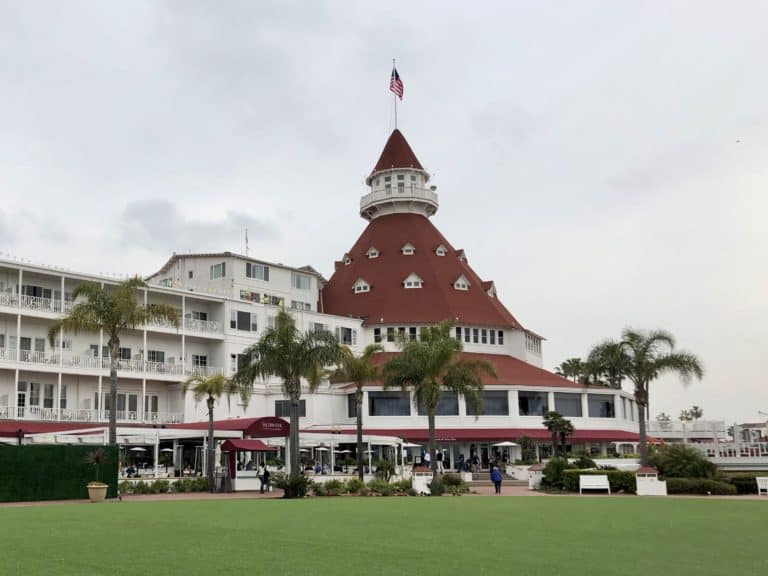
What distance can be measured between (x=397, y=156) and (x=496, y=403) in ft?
86.2

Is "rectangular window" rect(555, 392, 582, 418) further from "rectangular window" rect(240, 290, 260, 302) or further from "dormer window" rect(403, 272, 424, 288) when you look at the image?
"rectangular window" rect(240, 290, 260, 302)

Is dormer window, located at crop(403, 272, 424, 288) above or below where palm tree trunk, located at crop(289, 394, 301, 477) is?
above

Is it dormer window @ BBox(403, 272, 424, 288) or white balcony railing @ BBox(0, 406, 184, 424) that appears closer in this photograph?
white balcony railing @ BBox(0, 406, 184, 424)

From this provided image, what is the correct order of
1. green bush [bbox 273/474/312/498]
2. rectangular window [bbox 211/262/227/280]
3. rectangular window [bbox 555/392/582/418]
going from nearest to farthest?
green bush [bbox 273/474/312/498] < rectangular window [bbox 211/262/227/280] < rectangular window [bbox 555/392/582/418]

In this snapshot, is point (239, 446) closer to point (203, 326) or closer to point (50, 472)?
point (50, 472)

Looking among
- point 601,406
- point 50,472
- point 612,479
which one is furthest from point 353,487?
point 601,406

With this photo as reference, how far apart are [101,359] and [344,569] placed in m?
43.8

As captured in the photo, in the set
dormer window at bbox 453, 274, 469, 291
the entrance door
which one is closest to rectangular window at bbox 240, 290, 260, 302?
dormer window at bbox 453, 274, 469, 291

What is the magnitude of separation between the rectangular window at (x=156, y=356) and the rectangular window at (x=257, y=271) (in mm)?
9689

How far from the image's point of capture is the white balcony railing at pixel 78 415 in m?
47.2

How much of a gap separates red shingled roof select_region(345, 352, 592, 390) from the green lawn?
130 ft

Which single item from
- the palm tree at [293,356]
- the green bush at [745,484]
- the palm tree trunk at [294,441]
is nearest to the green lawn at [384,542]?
the green bush at [745,484]

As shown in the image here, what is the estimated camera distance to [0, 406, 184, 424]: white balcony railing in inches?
1857

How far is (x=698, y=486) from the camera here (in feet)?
112
